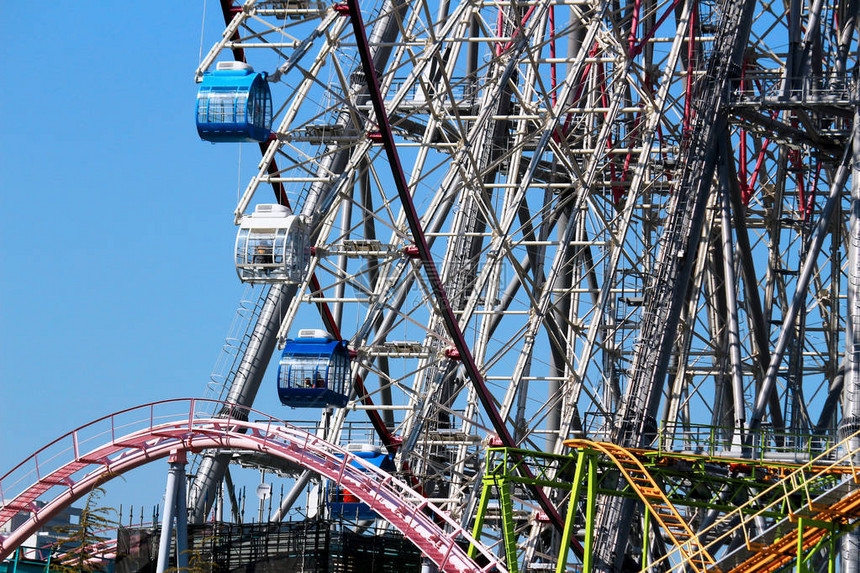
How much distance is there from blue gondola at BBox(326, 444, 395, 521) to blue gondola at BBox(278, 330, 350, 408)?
468cm

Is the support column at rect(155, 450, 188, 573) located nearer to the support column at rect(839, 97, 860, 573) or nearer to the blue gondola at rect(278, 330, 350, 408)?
the blue gondola at rect(278, 330, 350, 408)

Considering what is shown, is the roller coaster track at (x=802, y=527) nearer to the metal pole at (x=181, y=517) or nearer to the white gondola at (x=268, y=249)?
the metal pole at (x=181, y=517)

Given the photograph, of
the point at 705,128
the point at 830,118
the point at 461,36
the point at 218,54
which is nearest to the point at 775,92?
the point at 705,128

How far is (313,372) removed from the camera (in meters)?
42.7

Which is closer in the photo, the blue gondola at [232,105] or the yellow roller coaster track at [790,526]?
the yellow roller coaster track at [790,526]

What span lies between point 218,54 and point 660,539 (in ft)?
76.6

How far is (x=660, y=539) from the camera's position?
55.8 metres

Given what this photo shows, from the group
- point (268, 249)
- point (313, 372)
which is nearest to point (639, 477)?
point (313, 372)

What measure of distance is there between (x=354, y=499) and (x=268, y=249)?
1195 cm

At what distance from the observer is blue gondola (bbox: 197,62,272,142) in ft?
127

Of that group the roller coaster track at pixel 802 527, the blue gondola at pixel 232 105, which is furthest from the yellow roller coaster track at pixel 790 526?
the blue gondola at pixel 232 105

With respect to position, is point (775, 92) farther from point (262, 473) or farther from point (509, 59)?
point (262, 473)

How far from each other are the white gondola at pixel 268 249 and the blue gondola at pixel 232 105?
2.28m

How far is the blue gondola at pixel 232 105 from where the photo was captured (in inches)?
1529
